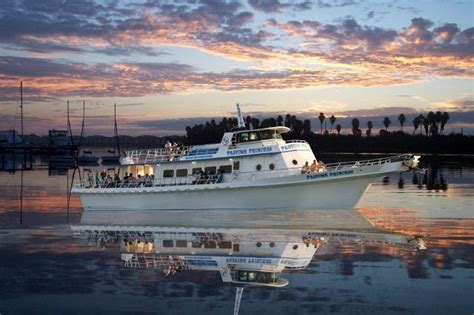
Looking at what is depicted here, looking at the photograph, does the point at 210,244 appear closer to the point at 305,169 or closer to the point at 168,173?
the point at 305,169

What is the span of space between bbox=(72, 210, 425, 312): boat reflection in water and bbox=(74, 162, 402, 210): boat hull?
95 cm

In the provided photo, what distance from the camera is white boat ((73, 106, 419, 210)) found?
3114 cm

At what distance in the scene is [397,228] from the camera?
2481 centimetres

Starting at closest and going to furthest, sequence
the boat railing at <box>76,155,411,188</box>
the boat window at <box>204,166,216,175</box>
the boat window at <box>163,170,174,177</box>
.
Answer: the boat railing at <box>76,155,411,188</box>
the boat window at <box>204,166,216,175</box>
the boat window at <box>163,170,174,177</box>

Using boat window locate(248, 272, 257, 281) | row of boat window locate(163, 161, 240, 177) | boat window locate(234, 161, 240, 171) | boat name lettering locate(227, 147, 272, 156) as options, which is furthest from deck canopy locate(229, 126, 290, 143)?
boat window locate(248, 272, 257, 281)

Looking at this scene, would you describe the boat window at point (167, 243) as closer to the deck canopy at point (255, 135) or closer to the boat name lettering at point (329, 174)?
the boat name lettering at point (329, 174)

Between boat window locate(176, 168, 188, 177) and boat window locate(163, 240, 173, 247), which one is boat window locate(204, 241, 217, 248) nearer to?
boat window locate(163, 240, 173, 247)

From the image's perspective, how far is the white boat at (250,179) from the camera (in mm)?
31141

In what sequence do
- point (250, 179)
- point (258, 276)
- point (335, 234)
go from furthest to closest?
1. point (250, 179)
2. point (335, 234)
3. point (258, 276)

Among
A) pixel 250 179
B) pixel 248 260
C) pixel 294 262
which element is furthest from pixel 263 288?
pixel 250 179

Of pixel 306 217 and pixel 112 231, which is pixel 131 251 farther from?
pixel 306 217

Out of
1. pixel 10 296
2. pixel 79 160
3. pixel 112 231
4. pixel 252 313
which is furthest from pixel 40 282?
pixel 79 160

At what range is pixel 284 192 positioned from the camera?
31328mm

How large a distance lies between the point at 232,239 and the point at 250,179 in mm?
9853
